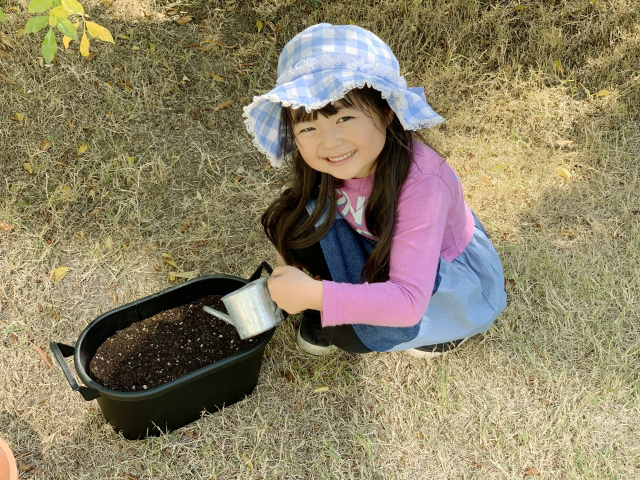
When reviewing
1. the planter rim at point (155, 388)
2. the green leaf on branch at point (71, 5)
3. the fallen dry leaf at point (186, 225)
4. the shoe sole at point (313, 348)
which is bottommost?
the shoe sole at point (313, 348)

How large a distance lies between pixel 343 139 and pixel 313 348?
33.4 inches

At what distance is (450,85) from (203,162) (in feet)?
4.07

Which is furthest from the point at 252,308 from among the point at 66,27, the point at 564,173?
the point at 564,173

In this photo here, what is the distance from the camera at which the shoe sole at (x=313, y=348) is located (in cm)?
207

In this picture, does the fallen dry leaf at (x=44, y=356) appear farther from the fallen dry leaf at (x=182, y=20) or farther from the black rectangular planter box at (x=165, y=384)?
the fallen dry leaf at (x=182, y=20)

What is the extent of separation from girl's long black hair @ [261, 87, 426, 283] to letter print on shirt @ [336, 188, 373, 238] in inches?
1.4

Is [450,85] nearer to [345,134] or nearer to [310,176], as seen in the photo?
[310,176]

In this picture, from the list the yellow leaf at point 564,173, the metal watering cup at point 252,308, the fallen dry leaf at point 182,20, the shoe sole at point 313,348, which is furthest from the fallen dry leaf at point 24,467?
the yellow leaf at point 564,173

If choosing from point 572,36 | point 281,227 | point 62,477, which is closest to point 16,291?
point 62,477

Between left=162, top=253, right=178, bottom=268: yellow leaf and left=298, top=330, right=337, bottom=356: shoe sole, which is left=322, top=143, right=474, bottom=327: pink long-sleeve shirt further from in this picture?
left=162, top=253, right=178, bottom=268: yellow leaf

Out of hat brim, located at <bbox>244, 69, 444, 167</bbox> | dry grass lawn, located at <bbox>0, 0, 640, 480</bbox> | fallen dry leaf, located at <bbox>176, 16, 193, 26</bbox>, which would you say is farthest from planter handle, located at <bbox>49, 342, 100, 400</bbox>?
fallen dry leaf, located at <bbox>176, 16, 193, 26</bbox>

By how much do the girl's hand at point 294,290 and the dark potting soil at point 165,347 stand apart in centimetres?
25

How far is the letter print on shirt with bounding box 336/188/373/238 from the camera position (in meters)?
1.73

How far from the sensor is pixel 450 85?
9.62ft
